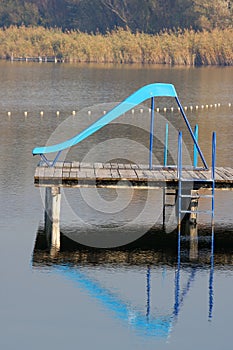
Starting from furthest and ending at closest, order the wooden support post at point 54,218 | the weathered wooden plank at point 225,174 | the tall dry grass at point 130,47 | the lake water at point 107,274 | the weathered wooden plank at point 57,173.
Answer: the tall dry grass at point 130,47 → the weathered wooden plank at point 225,174 → the weathered wooden plank at point 57,173 → the wooden support post at point 54,218 → the lake water at point 107,274

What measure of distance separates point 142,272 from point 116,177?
9.08 feet

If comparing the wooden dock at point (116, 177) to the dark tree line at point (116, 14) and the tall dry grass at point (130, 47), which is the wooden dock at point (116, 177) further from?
the dark tree line at point (116, 14)

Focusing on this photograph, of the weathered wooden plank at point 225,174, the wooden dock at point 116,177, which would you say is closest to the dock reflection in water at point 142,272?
the wooden dock at point 116,177

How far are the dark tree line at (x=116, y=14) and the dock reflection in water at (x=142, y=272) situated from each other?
216 feet

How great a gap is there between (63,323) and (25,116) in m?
25.3

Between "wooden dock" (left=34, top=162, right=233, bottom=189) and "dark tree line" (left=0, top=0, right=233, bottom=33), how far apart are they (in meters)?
63.7

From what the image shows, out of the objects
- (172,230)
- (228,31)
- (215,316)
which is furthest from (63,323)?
(228,31)

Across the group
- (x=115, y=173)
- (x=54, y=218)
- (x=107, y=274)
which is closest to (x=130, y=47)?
(x=115, y=173)

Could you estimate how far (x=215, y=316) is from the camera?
55.1 feet

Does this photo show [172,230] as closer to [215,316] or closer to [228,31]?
[215,316]

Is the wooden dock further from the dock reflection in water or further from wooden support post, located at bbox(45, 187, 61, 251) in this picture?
the dock reflection in water

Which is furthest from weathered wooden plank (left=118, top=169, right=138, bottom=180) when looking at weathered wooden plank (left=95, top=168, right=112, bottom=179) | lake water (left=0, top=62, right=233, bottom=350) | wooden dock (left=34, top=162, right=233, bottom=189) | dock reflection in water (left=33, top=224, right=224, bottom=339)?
dock reflection in water (left=33, top=224, right=224, bottom=339)

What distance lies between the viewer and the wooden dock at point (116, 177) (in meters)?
21.1

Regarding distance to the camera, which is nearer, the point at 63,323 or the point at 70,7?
the point at 63,323
